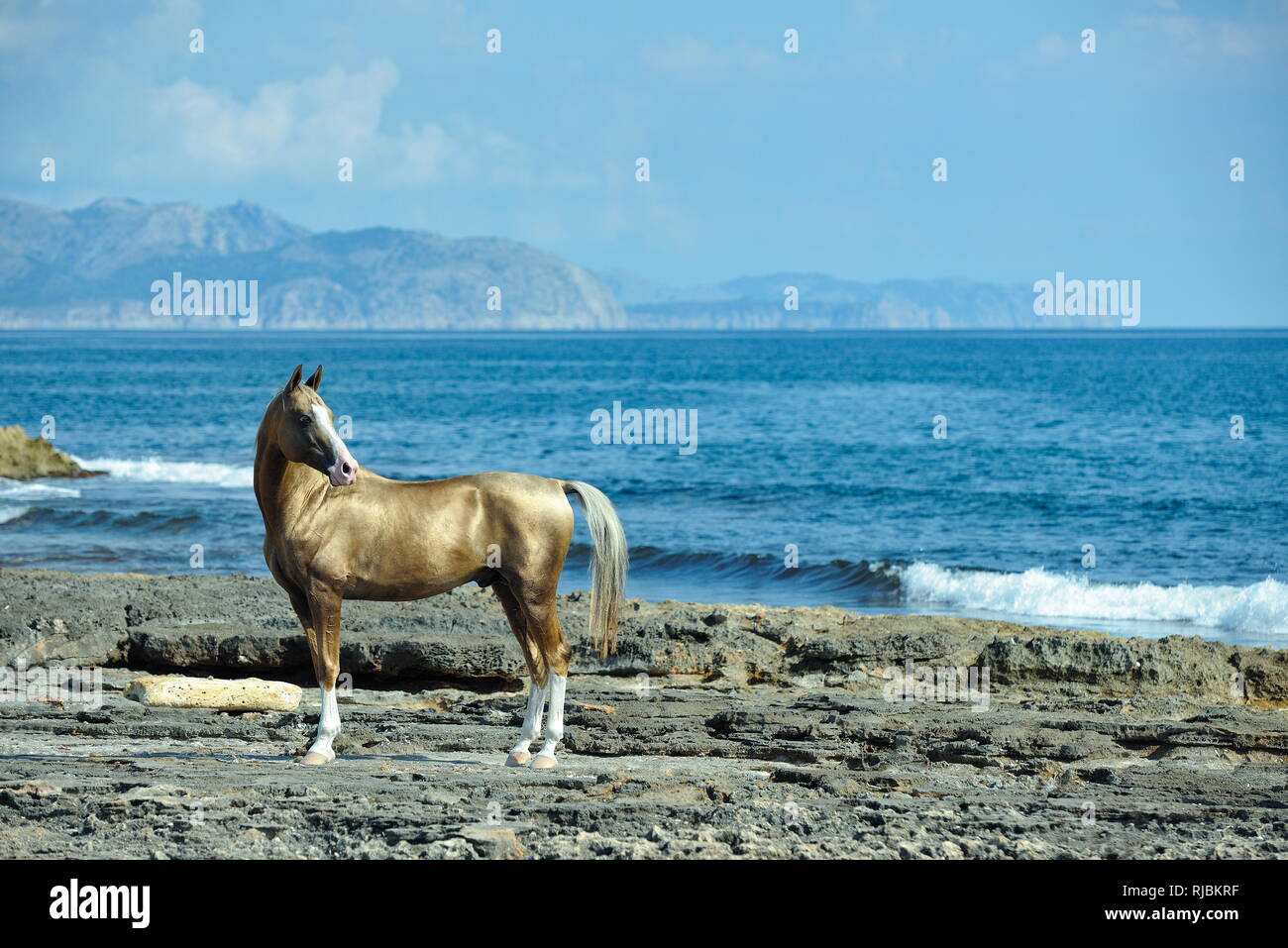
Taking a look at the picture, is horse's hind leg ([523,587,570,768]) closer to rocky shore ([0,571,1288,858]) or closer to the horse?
the horse

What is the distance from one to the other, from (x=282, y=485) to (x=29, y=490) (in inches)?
1078

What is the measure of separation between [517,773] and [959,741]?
290 cm

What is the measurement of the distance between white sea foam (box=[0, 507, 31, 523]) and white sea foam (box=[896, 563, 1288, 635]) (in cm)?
1819

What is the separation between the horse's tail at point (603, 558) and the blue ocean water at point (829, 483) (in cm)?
1010

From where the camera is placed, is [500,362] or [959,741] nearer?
[959,741]

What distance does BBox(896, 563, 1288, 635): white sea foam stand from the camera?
Answer: 1742 cm

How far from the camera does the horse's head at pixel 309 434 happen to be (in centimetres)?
814

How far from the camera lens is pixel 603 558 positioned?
349 inches

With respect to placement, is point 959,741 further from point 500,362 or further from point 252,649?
point 500,362

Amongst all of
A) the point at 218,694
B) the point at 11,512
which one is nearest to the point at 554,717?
the point at 218,694

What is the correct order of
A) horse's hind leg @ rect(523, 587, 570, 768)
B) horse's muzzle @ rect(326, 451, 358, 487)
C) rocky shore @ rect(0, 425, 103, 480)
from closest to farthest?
horse's muzzle @ rect(326, 451, 358, 487) → horse's hind leg @ rect(523, 587, 570, 768) → rocky shore @ rect(0, 425, 103, 480)

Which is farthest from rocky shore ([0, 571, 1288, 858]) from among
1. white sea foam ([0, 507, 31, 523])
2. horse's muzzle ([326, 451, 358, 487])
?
white sea foam ([0, 507, 31, 523])

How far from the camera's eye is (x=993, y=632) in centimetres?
1359
